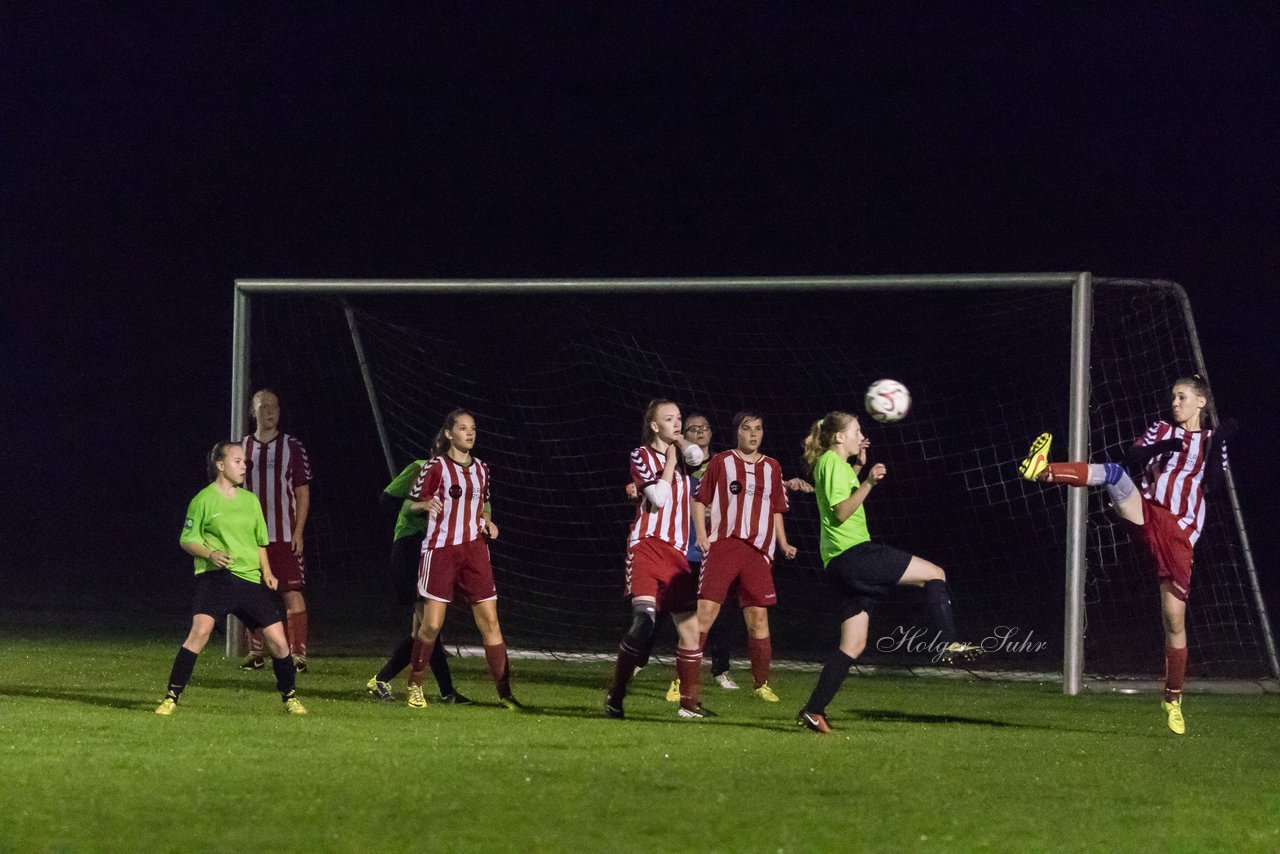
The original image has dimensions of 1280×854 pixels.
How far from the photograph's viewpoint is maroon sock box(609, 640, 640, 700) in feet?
25.4

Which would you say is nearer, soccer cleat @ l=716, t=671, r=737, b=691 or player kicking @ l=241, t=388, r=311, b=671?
soccer cleat @ l=716, t=671, r=737, b=691

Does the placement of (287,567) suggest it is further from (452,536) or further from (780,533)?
(780,533)

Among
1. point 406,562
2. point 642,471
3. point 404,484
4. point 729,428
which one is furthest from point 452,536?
point 729,428

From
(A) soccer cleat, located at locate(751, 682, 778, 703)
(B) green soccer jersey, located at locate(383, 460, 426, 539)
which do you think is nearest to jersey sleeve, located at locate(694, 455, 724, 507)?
(A) soccer cleat, located at locate(751, 682, 778, 703)

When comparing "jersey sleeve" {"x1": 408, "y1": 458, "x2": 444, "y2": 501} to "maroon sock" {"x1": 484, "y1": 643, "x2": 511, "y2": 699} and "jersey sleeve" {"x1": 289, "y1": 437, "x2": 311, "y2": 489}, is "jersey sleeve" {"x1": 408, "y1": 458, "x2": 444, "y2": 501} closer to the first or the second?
"maroon sock" {"x1": 484, "y1": 643, "x2": 511, "y2": 699}

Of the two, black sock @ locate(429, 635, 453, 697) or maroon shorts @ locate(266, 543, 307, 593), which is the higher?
maroon shorts @ locate(266, 543, 307, 593)

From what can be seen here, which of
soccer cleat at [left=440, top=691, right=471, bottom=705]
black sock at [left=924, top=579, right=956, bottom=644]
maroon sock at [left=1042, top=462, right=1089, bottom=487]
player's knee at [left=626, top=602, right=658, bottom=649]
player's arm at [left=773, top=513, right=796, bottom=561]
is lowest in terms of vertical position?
soccer cleat at [left=440, top=691, right=471, bottom=705]

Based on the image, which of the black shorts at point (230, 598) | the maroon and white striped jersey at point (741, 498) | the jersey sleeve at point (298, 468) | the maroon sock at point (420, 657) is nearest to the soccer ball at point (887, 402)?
the maroon and white striped jersey at point (741, 498)

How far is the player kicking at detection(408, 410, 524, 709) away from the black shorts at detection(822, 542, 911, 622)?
1.77 metres

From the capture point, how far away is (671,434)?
7949mm

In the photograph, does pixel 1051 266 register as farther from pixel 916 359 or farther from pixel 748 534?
pixel 748 534

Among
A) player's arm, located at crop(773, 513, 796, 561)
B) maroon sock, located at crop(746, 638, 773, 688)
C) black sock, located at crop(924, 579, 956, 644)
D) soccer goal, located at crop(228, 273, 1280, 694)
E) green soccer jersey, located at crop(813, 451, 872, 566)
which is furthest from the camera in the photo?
soccer goal, located at crop(228, 273, 1280, 694)

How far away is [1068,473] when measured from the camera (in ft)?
25.2

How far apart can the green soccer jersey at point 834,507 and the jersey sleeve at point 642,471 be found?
3.32ft
